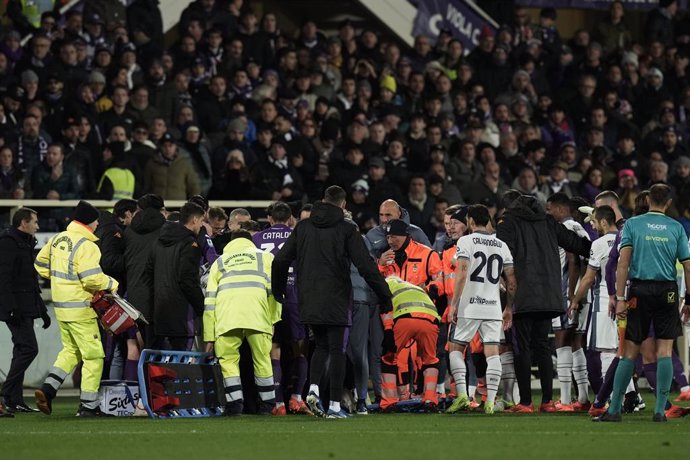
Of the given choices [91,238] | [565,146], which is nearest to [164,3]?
[565,146]

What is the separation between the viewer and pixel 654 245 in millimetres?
13680

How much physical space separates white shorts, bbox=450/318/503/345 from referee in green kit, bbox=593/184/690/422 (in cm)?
173

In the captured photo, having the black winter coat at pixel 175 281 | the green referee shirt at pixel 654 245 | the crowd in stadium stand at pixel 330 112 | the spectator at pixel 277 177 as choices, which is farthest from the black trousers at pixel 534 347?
the spectator at pixel 277 177

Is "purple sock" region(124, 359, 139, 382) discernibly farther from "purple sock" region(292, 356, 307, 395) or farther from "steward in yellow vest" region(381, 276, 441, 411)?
"steward in yellow vest" region(381, 276, 441, 411)

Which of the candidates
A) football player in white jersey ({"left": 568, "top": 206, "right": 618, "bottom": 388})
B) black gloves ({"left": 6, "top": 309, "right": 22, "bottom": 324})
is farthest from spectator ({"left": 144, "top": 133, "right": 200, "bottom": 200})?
football player in white jersey ({"left": 568, "top": 206, "right": 618, "bottom": 388})

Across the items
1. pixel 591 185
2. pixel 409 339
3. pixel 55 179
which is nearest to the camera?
A: pixel 409 339

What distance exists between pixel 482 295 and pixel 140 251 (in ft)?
11.6

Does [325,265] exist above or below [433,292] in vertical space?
above

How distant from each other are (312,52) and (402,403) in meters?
10.9

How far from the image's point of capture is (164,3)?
1022 inches

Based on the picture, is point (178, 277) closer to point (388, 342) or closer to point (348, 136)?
point (388, 342)

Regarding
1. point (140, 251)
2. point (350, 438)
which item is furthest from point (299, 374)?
point (350, 438)

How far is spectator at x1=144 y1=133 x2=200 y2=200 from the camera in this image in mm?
21047

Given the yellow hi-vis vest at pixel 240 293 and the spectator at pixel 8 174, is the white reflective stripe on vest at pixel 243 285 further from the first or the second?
the spectator at pixel 8 174
